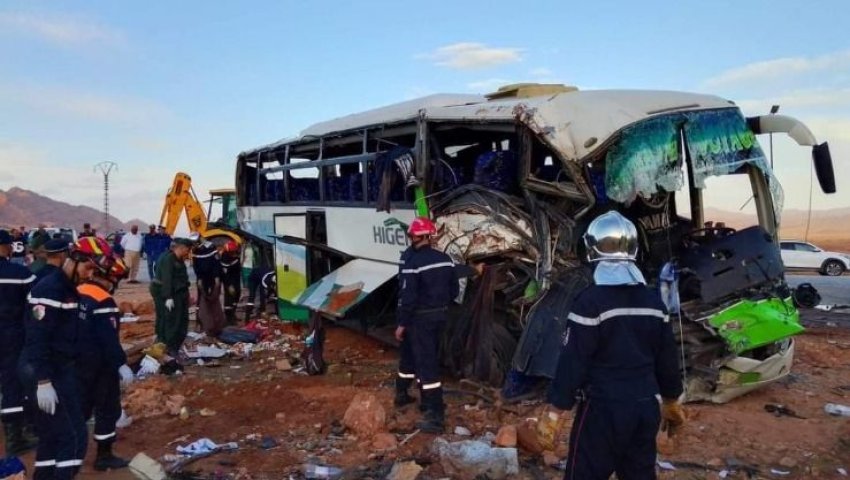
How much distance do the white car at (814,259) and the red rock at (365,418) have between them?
19.2 metres

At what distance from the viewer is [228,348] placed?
1009 centimetres

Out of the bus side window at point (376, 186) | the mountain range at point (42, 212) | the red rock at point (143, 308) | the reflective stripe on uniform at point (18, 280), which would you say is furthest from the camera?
the mountain range at point (42, 212)

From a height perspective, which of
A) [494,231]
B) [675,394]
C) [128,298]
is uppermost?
[494,231]

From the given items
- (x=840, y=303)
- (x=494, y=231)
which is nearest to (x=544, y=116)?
(x=494, y=231)

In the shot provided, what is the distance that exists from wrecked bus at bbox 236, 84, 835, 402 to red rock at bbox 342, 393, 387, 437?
1.27 m

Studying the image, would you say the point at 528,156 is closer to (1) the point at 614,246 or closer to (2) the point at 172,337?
(1) the point at 614,246

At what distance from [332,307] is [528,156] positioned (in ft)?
10.1

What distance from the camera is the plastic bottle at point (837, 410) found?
6.32m

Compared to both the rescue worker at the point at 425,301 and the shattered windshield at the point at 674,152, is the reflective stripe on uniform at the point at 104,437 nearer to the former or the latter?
the rescue worker at the point at 425,301

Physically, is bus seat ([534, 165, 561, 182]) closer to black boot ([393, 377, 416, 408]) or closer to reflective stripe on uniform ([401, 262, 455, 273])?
reflective stripe on uniform ([401, 262, 455, 273])

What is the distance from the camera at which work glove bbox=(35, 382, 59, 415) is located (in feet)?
14.2

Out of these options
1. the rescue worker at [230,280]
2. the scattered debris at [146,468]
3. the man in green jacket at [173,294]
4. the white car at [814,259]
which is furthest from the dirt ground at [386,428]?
the white car at [814,259]

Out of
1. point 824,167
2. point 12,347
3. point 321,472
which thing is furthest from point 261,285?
point 824,167

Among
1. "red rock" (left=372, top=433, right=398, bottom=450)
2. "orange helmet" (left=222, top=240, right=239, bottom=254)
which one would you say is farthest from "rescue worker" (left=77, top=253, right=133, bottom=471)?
"orange helmet" (left=222, top=240, right=239, bottom=254)
